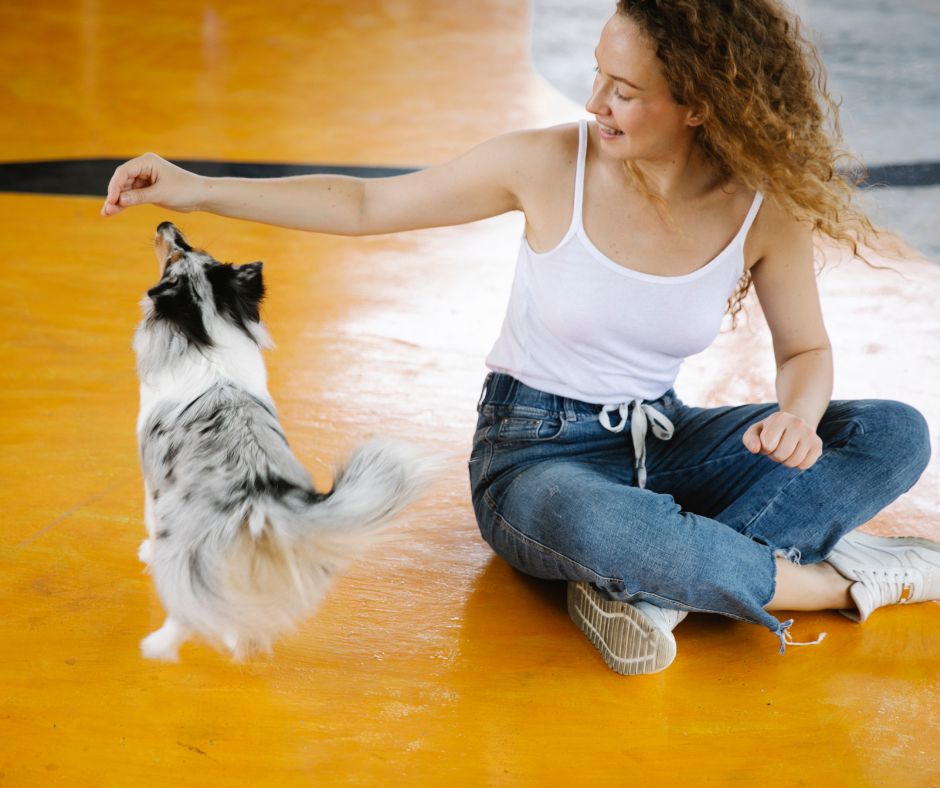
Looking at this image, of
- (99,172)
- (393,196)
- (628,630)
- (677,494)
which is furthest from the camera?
(99,172)

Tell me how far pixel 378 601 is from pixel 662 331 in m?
0.68

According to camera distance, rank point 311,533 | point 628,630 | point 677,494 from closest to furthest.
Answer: point 311,533 < point 628,630 < point 677,494

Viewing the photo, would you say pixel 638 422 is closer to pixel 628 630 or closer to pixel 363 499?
pixel 628 630

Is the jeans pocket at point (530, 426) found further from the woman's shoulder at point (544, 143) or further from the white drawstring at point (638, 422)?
the woman's shoulder at point (544, 143)

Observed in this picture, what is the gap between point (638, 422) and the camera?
1868 mm

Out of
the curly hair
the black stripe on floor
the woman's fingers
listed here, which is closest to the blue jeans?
the curly hair

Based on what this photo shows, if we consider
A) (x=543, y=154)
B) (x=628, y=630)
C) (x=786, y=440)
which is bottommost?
(x=628, y=630)

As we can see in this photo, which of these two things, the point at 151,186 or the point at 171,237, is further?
the point at 171,237

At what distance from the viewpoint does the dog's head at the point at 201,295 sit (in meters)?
1.71

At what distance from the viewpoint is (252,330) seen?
69.9 inches

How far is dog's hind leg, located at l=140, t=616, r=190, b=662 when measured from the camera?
1752mm

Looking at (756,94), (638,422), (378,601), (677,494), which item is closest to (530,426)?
(638,422)

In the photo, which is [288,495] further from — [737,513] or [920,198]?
[920,198]

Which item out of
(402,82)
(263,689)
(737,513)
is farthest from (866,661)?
(402,82)
